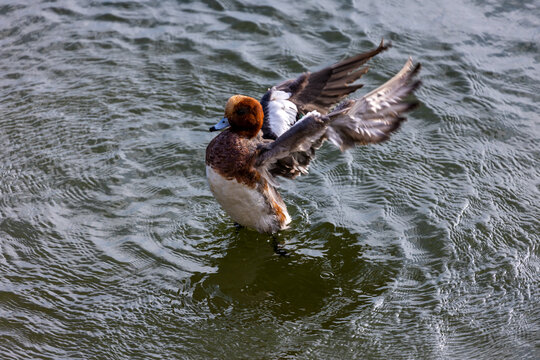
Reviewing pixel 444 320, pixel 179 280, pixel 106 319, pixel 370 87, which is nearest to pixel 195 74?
pixel 370 87

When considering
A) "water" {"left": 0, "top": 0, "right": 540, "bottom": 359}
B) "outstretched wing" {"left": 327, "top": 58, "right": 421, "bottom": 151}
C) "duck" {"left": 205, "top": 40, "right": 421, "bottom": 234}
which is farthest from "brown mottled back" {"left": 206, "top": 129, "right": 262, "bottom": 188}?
"outstretched wing" {"left": 327, "top": 58, "right": 421, "bottom": 151}

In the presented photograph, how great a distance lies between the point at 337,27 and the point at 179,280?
462 cm

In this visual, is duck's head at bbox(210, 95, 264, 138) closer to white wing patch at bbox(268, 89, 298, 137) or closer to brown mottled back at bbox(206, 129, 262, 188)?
brown mottled back at bbox(206, 129, 262, 188)

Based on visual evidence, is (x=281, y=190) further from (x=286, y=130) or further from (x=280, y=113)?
(x=286, y=130)

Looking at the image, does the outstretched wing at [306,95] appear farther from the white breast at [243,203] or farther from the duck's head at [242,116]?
the white breast at [243,203]

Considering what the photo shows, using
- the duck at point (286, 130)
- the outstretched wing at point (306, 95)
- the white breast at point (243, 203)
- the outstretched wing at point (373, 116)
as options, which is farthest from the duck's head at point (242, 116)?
the outstretched wing at point (373, 116)

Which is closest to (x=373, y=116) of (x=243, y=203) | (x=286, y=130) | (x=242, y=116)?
(x=286, y=130)

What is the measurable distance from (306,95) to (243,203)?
1.37 metres

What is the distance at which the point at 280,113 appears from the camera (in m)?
5.82

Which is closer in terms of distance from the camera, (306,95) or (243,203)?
(243,203)

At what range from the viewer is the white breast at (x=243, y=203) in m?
5.18

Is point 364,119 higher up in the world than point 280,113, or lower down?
higher up

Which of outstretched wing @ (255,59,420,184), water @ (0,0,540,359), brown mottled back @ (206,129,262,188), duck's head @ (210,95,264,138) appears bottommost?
water @ (0,0,540,359)

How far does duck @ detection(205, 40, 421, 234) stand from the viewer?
4.57 metres
